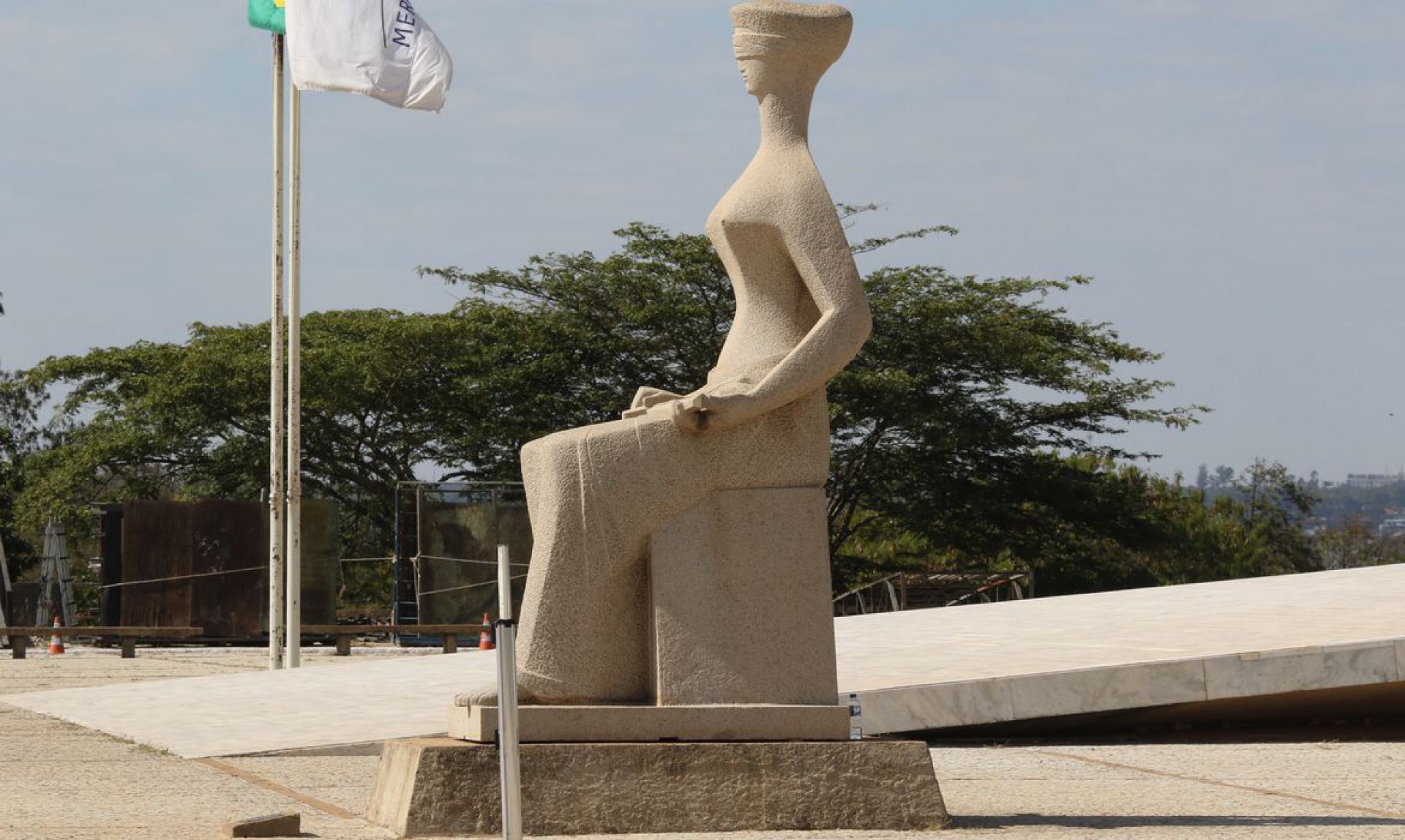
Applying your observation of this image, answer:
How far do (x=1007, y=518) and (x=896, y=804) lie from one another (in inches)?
999

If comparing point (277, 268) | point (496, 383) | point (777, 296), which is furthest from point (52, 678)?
point (496, 383)

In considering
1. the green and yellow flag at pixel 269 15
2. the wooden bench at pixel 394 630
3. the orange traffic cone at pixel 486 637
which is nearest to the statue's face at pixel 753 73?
the green and yellow flag at pixel 269 15

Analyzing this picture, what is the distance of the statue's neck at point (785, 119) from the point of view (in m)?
7.10

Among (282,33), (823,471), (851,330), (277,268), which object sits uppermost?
(282,33)

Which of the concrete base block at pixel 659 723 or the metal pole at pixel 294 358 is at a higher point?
the metal pole at pixel 294 358

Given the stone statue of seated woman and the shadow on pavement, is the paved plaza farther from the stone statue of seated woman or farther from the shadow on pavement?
the stone statue of seated woman

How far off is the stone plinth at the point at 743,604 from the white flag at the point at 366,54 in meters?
11.6

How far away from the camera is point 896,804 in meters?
6.45

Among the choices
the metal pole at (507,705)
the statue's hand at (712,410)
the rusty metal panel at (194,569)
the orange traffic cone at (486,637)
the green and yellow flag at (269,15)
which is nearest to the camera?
the metal pole at (507,705)

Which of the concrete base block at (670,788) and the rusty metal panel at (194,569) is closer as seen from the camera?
the concrete base block at (670,788)

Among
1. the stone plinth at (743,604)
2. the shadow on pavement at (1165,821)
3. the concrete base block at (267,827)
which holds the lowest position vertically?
the shadow on pavement at (1165,821)

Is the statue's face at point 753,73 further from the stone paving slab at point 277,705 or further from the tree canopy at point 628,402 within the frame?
the tree canopy at point 628,402

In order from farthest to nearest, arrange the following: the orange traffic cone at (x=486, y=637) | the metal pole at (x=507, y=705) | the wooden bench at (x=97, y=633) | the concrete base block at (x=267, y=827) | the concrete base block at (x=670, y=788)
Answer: the wooden bench at (x=97, y=633) → the orange traffic cone at (x=486, y=637) → the concrete base block at (x=670, y=788) → the concrete base block at (x=267, y=827) → the metal pole at (x=507, y=705)

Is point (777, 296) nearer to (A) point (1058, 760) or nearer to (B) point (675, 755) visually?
(B) point (675, 755)
